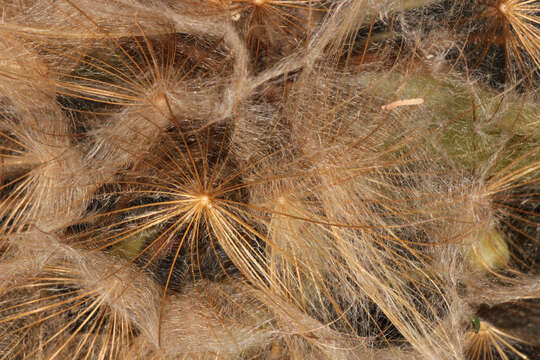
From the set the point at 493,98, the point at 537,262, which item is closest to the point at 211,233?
the point at 493,98

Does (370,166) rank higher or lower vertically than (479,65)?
lower

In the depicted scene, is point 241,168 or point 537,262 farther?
point 537,262

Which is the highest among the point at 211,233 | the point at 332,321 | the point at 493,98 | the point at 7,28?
the point at 7,28

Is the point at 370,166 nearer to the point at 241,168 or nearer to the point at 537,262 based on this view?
the point at 241,168

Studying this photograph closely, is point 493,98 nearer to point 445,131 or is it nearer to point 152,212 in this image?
point 445,131

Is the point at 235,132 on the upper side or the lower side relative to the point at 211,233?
upper

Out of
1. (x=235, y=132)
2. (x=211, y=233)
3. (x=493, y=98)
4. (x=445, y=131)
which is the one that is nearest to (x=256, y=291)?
(x=211, y=233)
